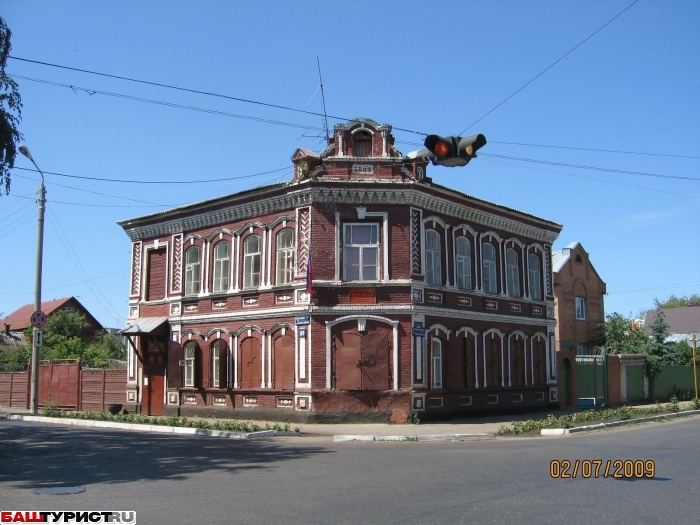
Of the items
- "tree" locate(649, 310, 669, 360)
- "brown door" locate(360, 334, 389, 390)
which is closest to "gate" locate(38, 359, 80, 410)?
"brown door" locate(360, 334, 389, 390)

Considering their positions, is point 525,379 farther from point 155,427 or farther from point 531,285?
point 155,427

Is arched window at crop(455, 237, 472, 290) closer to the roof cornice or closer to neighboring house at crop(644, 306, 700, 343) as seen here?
the roof cornice

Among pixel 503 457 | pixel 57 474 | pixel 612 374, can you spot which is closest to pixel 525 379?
pixel 612 374

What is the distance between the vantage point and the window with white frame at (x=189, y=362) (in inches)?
1103

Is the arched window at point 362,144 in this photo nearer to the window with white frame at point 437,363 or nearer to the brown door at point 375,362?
the brown door at point 375,362

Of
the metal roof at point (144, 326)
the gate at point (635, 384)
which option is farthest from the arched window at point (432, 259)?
the gate at point (635, 384)

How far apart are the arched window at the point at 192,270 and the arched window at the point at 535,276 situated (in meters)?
13.5

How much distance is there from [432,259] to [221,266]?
7.95 m

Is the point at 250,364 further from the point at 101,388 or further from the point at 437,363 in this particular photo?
the point at 101,388

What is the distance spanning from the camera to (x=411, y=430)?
21234 mm

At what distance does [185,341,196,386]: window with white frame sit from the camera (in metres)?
28.0

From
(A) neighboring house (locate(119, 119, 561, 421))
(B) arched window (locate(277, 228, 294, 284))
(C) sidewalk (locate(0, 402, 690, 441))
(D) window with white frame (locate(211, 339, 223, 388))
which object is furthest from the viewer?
(D) window with white frame (locate(211, 339, 223, 388))
